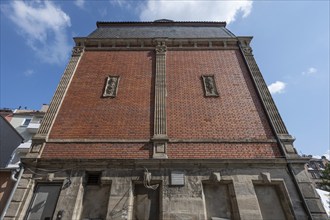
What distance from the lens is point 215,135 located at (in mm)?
8242

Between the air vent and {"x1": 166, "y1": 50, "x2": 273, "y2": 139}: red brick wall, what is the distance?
3.21 m

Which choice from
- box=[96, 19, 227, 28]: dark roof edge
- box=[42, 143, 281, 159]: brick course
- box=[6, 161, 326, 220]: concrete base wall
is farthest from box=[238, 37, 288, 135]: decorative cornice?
box=[96, 19, 227, 28]: dark roof edge

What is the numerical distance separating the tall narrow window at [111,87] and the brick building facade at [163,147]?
0.18 ft

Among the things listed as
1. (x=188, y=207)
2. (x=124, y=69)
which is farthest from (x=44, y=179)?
(x=124, y=69)

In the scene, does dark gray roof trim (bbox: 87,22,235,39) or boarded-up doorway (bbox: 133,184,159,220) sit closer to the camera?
boarded-up doorway (bbox: 133,184,159,220)

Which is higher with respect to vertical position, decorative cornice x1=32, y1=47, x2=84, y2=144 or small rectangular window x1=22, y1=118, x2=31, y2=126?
small rectangular window x1=22, y1=118, x2=31, y2=126

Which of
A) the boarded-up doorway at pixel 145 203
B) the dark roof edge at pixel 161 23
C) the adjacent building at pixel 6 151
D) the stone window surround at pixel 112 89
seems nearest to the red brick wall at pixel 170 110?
the stone window surround at pixel 112 89

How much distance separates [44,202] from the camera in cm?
678

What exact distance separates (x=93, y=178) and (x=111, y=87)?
471 cm

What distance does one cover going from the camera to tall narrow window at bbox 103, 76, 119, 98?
9.83 metres

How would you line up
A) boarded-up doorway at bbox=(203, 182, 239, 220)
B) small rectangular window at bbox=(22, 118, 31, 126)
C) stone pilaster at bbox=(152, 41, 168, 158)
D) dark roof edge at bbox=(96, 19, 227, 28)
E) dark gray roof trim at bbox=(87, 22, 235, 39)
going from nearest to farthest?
boarded-up doorway at bbox=(203, 182, 239, 220) → stone pilaster at bbox=(152, 41, 168, 158) → dark gray roof trim at bbox=(87, 22, 235, 39) → dark roof edge at bbox=(96, 19, 227, 28) → small rectangular window at bbox=(22, 118, 31, 126)

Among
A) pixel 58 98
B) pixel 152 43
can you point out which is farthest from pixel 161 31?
pixel 58 98

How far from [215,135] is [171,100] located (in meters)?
2.70

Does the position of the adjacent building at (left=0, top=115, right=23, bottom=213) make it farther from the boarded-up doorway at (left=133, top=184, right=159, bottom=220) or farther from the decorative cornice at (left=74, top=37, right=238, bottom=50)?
the decorative cornice at (left=74, top=37, right=238, bottom=50)
